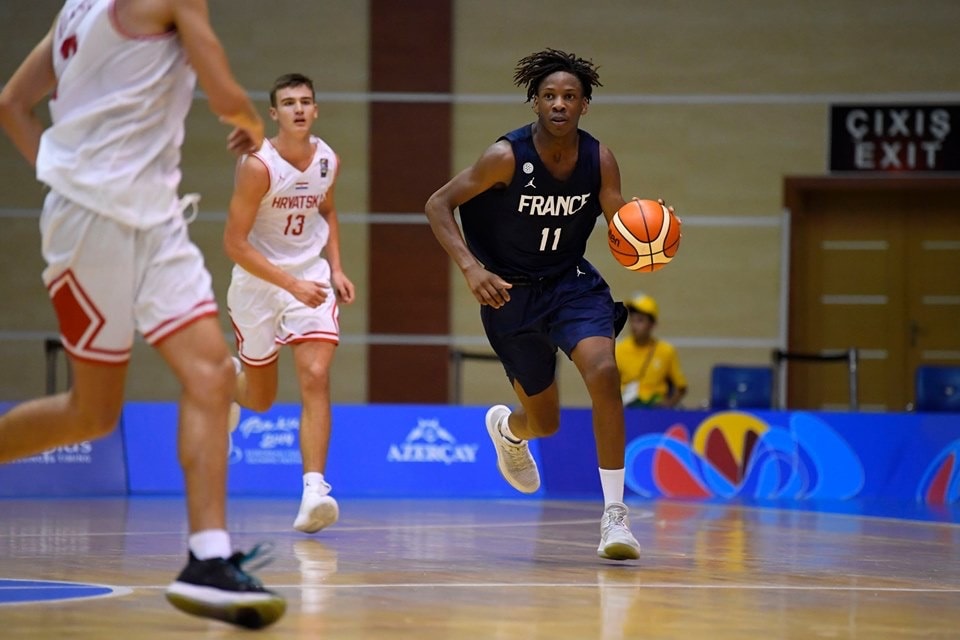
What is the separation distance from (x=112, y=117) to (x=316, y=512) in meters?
2.89

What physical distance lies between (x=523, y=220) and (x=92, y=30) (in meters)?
2.54

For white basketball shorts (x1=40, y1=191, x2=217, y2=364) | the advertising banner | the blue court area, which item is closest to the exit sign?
the advertising banner

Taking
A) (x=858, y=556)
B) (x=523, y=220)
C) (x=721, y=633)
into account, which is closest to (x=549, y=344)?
(x=523, y=220)

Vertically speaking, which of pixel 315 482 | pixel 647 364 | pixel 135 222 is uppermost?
pixel 135 222

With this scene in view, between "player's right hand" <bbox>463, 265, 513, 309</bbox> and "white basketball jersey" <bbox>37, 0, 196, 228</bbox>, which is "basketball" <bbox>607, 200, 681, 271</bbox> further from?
"white basketball jersey" <bbox>37, 0, 196, 228</bbox>

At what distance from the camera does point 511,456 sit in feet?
22.6

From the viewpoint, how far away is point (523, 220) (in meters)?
5.94

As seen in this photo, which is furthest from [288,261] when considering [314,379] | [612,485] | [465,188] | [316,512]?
[612,485]

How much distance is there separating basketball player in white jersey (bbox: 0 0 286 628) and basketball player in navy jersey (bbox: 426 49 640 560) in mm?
1938

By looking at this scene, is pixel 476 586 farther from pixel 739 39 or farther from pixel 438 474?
pixel 739 39

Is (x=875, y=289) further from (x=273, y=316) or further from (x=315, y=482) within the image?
(x=315, y=482)

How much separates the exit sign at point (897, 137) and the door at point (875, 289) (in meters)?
0.44

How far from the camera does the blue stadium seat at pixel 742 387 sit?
11.5m

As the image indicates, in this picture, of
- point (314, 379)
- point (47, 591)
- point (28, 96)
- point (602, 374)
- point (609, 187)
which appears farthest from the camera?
point (314, 379)
